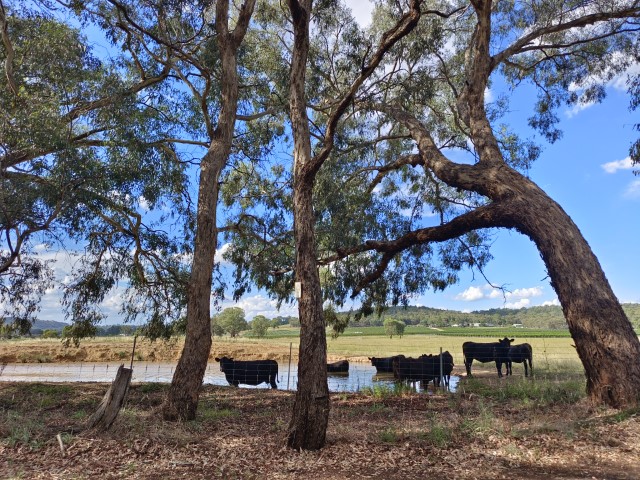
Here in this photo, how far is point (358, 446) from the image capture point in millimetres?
6309

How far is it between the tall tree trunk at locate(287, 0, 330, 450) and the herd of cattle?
785cm

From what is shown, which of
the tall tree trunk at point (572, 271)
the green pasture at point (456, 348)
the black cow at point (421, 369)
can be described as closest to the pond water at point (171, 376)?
the black cow at point (421, 369)

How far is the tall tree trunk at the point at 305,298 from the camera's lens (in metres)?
6.25

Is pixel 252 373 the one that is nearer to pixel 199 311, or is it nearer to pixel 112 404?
pixel 199 311

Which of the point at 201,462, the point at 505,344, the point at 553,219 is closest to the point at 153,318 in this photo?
the point at 201,462

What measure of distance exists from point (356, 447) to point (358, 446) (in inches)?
2.1

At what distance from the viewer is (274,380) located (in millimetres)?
16297

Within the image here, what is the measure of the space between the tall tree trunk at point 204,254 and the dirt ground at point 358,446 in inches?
21.7

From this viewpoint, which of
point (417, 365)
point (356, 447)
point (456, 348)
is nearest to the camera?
point (356, 447)

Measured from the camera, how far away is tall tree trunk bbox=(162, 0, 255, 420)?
886 centimetres

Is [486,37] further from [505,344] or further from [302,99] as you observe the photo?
[505,344]

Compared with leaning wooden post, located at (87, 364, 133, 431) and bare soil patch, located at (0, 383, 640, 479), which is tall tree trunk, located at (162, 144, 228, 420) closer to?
bare soil patch, located at (0, 383, 640, 479)

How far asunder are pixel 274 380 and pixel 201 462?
1070cm

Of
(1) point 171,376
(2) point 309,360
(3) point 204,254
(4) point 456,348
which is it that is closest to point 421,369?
(3) point 204,254
